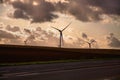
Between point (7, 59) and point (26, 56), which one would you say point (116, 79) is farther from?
point (26, 56)

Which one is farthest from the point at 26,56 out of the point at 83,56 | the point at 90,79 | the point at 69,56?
the point at 90,79

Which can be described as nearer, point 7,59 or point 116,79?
point 116,79

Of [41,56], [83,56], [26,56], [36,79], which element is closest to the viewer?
[36,79]

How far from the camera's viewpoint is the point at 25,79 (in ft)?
59.5

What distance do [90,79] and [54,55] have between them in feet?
132

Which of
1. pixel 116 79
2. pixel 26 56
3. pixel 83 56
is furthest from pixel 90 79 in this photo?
pixel 83 56

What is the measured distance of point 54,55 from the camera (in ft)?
193

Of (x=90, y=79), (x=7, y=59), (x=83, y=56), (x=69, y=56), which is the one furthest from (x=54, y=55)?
(x=90, y=79)

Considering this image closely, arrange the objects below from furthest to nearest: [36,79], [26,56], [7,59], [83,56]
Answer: [83,56]
[26,56]
[7,59]
[36,79]

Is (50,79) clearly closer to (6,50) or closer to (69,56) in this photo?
(6,50)

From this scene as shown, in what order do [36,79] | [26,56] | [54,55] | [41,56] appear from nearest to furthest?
[36,79] → [26,56] → [41,56] → [54,55]

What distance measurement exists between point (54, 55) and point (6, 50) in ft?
33.9

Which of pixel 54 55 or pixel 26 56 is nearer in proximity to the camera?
pixel 26 56

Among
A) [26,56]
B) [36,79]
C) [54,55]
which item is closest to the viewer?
[36,79]
